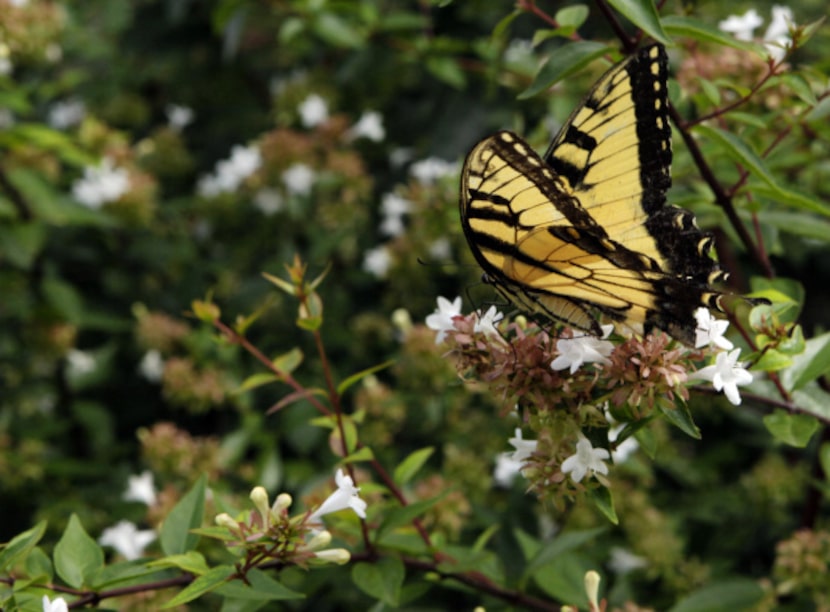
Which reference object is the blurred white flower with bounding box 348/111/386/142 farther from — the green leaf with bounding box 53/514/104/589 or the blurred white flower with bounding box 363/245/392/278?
the green leaf with bounding box 53/514/104/589

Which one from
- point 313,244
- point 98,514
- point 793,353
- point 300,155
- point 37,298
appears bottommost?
point 98,514

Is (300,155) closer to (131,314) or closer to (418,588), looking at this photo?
(131,314)

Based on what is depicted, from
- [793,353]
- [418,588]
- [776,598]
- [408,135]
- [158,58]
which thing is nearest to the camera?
[793,353]

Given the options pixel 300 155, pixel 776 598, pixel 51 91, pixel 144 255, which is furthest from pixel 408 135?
pixel 776 598

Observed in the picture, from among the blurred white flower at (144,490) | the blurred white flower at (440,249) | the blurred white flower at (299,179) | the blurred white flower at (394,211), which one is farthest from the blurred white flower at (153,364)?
the blurred white flower at (440,249)

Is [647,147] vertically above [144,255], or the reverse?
[647,147]

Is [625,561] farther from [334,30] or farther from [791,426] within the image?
[334,30]
